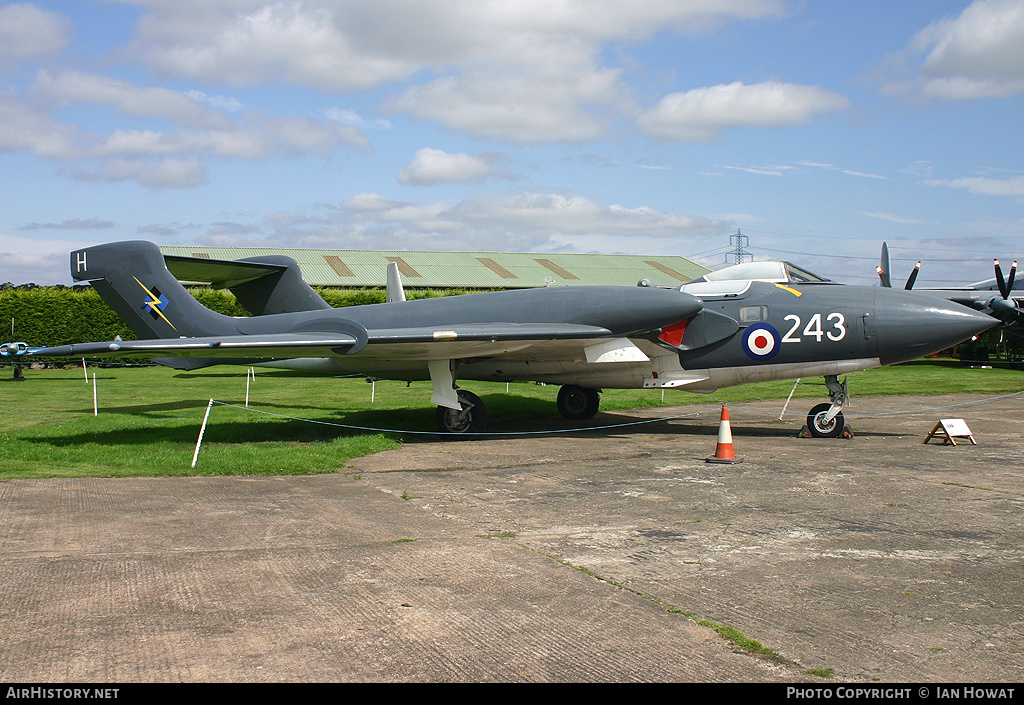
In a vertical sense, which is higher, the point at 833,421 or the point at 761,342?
the point at 761,342

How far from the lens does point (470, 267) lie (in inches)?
1960

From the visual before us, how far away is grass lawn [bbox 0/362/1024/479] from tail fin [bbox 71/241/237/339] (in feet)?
5.63

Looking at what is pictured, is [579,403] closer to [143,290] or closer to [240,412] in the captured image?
[240,412]

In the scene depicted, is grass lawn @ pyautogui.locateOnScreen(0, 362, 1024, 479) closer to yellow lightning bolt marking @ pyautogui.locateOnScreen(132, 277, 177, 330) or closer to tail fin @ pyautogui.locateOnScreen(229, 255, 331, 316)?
yellow lightning bolt marking @ pyautogui.locateOnScreen(132, 277, 177, 330)

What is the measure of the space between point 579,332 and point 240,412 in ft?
26.0

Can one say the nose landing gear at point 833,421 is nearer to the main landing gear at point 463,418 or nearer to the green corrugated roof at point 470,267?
the main landing gear at point 463,418

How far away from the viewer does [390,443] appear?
1166 centimetres

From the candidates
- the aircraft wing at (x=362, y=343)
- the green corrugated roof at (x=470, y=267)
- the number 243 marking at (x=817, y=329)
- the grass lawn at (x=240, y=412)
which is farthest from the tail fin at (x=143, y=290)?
the green corrugated roof at (x=470, y=267)

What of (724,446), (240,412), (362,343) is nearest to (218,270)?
(240,412)

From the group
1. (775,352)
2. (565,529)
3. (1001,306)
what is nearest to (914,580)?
(565,529)

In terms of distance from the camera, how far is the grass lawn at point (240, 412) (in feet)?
32.6

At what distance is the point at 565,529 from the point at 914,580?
266cm

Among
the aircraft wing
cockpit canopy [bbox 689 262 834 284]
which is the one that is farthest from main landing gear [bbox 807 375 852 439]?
the aircraft wing
